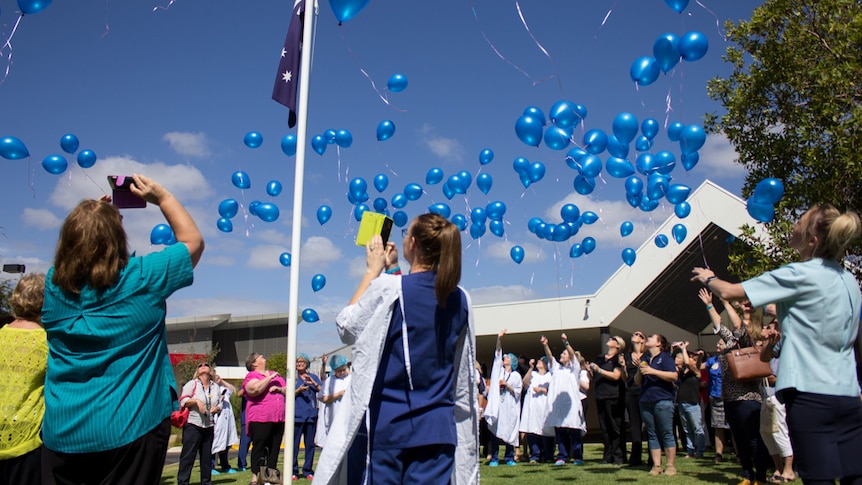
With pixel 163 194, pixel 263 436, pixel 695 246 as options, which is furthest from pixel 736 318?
pixel 695 246

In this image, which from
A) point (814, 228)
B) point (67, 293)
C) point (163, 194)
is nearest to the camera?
point (67, 293)

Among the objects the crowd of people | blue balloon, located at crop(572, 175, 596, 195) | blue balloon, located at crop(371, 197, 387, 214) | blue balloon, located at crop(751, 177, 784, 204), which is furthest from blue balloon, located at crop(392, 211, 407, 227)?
the crowd of people

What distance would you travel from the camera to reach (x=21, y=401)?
3264mm

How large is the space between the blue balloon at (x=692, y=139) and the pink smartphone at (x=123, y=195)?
793 centimetres

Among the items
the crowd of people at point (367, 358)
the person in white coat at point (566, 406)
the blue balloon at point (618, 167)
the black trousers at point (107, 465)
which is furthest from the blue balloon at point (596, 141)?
the black trousers at point (107, 465)

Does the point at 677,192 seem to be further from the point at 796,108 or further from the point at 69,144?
the point at 69,144

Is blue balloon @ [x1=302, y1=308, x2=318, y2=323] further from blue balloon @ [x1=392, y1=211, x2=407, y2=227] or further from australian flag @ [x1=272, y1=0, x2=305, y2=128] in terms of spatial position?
australian flag @ [x1=272, y1=0, x2=305, y2=128]

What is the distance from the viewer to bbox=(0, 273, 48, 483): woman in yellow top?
3244mm

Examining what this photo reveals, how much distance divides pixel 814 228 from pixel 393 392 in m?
2.13

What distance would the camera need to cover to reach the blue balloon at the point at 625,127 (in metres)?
9.12

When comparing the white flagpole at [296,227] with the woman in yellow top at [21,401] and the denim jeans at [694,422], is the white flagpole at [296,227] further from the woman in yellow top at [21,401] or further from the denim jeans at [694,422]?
the denim jeans at [694,422]

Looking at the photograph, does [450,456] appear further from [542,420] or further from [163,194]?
[542,420]

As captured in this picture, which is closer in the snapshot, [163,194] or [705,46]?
[163,194]

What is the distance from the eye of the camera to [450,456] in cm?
301
